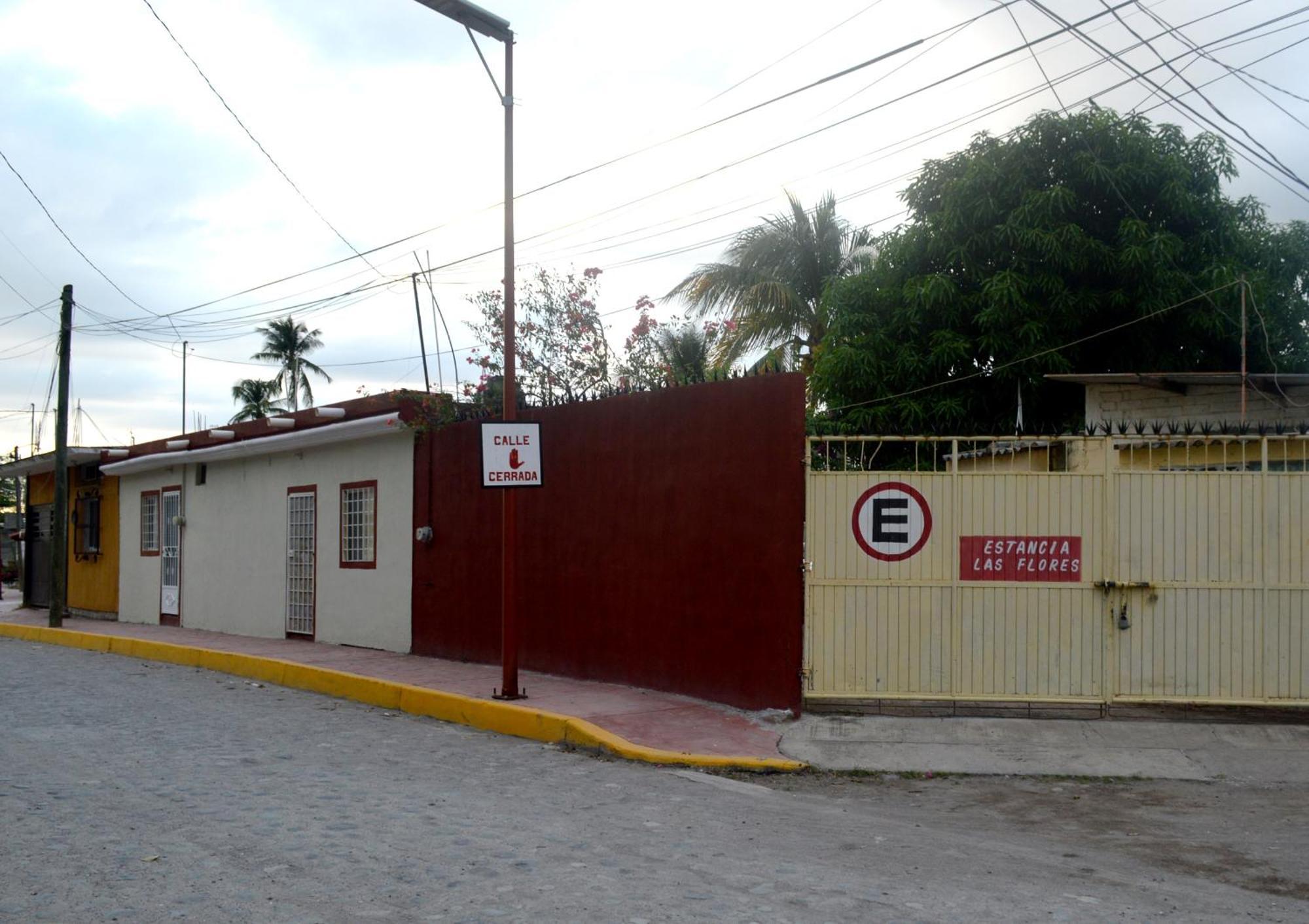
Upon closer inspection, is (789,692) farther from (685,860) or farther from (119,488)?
(119,488)

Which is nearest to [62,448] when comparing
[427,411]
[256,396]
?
[427,411]

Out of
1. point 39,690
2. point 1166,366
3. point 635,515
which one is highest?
point 1166,366

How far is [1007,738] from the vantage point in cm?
927

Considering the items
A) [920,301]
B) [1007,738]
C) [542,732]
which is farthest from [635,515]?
[920,301]

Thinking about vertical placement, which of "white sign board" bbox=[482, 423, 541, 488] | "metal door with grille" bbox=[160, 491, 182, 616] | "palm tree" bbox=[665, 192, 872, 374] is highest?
"palm tree" bbox=[665, 192, 872, 374]

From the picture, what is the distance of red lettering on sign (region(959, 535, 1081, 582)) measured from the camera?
9648 mm

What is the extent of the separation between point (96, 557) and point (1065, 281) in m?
20.4

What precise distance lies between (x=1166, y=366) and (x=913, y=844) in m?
14.8

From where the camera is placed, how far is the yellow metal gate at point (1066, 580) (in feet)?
31.3

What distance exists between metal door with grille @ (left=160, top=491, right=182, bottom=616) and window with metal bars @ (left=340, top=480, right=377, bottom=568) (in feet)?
21.5

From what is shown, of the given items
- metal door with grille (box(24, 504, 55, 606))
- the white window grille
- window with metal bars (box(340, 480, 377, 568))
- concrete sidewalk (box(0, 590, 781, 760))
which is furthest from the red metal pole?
metal door with grille (box(24, 504, 55, 606))

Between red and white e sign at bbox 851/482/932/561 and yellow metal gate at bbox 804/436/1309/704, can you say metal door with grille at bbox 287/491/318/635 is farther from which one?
red and white e sign at bbox 851/482/932/561

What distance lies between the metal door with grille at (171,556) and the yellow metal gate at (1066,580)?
51.8ft

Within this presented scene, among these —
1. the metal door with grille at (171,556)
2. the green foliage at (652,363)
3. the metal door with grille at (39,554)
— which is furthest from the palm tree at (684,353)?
the metal door with grille at (39,554)
